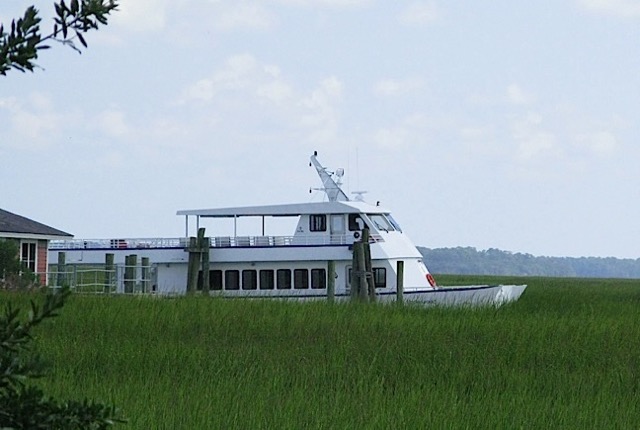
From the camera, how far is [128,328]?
16.4 meters

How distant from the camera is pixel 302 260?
1074 inches

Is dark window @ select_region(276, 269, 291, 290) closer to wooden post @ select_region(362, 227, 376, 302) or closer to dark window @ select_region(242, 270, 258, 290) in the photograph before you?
dark window @ select_region(242, 270, 258, 290)

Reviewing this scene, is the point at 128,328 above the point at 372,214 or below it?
below

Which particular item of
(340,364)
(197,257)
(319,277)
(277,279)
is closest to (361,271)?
(319,277)

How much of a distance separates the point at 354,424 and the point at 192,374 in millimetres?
3824

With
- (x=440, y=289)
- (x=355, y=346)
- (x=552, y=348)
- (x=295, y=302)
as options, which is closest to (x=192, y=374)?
(x=355, y=346)

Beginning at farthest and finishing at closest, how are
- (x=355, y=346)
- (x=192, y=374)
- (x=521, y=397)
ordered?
(x=355, y=346) → (x=192, y=374) → (x=521, y=397)

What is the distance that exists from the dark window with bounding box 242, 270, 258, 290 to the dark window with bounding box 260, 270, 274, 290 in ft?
0.54

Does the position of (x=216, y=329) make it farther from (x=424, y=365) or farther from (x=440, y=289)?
(x=440, y=289)

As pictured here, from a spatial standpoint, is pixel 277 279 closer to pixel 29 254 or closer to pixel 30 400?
pixel 29 254

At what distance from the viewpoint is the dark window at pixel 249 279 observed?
2788 cm

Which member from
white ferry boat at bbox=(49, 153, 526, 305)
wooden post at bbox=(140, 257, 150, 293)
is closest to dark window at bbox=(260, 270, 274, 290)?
white ferry boat at bbox=(49, 153, 526, 305)

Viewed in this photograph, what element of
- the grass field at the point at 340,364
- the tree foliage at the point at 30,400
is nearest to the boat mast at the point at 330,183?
the grass field at the point at 340,364

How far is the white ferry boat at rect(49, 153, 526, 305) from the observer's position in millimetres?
27203
